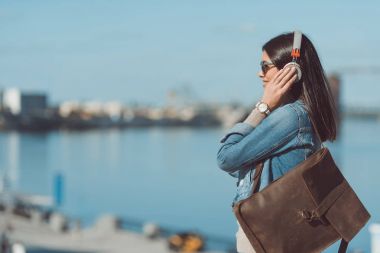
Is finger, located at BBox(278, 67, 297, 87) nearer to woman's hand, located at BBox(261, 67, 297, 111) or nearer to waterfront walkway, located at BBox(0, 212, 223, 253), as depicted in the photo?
woman's hand, located at BBox(261, 67, 297, 111)

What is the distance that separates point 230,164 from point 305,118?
21cm

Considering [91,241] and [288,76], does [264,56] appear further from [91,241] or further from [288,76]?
[91,241]

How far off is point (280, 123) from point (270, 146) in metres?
0.06

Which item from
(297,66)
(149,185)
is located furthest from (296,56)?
(149,185)

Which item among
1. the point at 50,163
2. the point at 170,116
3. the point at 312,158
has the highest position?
the point at 312,158

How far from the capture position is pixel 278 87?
76.0 inches

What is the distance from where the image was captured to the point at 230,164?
6.14 feet

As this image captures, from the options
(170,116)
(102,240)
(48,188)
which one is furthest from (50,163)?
(170,116)

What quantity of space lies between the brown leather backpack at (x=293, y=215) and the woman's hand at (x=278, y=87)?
7.7 inches

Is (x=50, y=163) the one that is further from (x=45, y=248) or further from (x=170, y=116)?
(x=170, y=116)

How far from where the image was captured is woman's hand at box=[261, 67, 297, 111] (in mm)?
1910

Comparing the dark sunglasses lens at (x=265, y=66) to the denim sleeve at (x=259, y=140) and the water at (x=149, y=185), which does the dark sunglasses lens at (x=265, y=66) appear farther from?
the water at (x=149, y=185)

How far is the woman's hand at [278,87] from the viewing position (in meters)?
1.91

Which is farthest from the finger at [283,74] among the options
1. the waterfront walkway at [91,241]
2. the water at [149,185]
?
the waterfront walkway at [91,241]
